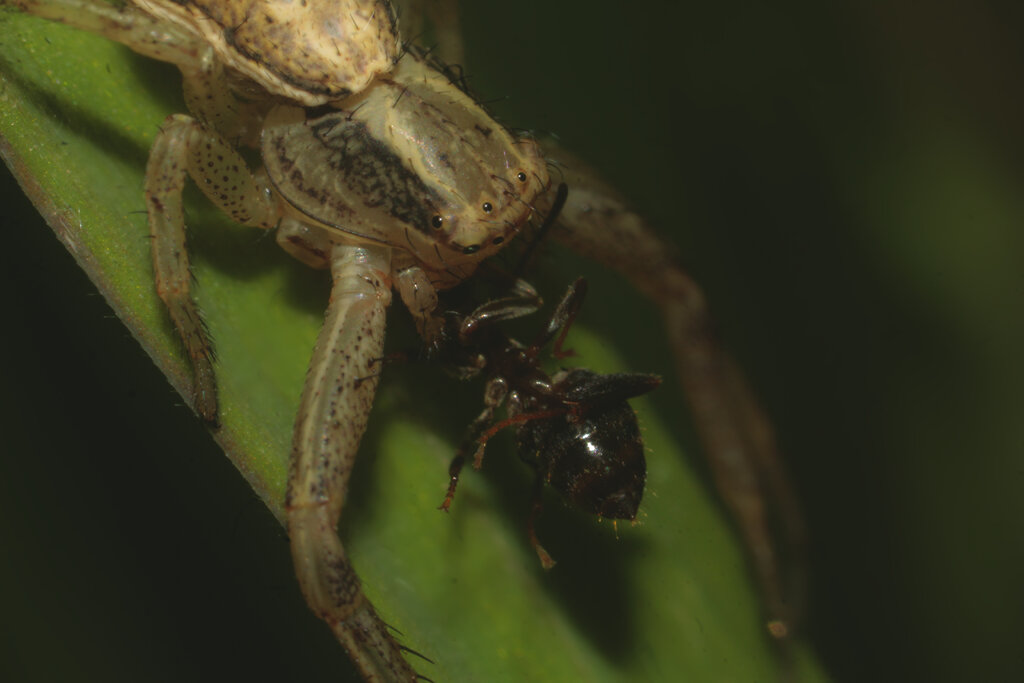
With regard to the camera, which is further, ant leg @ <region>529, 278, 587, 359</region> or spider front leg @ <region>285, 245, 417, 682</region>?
ant leg @ <region>529, 278, 587, 359</region>

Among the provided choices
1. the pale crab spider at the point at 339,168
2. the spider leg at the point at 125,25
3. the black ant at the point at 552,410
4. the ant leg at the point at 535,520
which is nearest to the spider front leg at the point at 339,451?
the pale crab spider at the point at 339,168

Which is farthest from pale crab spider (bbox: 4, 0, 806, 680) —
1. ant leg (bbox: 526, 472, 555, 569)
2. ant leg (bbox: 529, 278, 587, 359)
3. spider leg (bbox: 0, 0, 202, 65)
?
ant leg (bbox: 526, 472, 555, 569)

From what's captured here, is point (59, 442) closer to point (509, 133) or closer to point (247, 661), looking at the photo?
point (247, 661)

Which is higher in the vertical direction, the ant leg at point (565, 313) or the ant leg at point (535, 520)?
the ant leg at point (565, 313)

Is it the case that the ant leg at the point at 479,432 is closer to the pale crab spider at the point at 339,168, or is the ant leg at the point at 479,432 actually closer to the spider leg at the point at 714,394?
the pale crab spider at the point at 339,168

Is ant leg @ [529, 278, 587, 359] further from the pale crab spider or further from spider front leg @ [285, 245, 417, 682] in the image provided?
spider front leg @ [285, 245, 417, 682]

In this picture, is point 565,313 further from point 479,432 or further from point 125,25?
point 125,25
